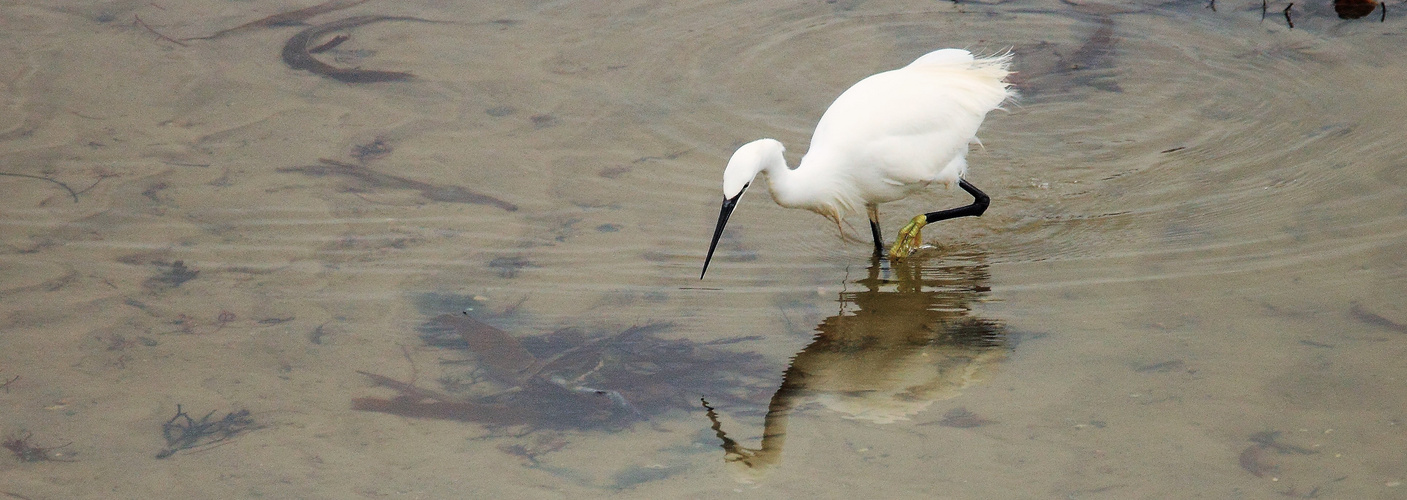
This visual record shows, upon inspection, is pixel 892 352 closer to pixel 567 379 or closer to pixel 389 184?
pixel 567 379

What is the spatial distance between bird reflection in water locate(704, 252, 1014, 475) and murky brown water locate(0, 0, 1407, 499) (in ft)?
0.05

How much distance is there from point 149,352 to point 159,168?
1.66 meters

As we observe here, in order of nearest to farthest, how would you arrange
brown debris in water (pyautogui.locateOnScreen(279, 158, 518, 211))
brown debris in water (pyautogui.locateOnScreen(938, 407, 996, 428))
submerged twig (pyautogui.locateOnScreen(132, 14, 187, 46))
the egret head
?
brown debris in water (pyautogui.locateOnScreen(938, 407, 996, 428)) → the egret head → brown debris in water (pyautogui.locateOnScreen(279, 158, 518, 211)) → submerged twig (pyautogui.locateOnScreen(132, 14, 187, 46))

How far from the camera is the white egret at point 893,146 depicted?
452cm

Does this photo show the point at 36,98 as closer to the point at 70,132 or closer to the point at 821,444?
the point at 70,132

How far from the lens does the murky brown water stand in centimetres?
355

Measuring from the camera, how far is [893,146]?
183 inches

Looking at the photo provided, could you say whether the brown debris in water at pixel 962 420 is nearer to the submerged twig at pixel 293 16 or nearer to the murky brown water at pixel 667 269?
the murky brown water at pixel 667 269

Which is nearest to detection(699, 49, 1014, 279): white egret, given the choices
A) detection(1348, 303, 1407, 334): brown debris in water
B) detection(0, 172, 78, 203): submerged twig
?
detection(1348, 303, 1407, 334): brown debris in water

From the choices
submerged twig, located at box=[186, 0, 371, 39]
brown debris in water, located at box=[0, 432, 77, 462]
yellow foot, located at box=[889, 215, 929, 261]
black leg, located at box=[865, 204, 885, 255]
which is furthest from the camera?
submerged twig, located at box=[186, 0, 371, 39]

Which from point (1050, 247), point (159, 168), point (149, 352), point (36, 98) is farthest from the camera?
point (36, 98)

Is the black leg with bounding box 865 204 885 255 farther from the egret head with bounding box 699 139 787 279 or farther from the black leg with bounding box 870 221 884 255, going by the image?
the egret head with bounding box 699 139 787 279

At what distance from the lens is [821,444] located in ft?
11.9

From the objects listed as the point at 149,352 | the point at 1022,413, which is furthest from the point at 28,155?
the point at 1022,413
